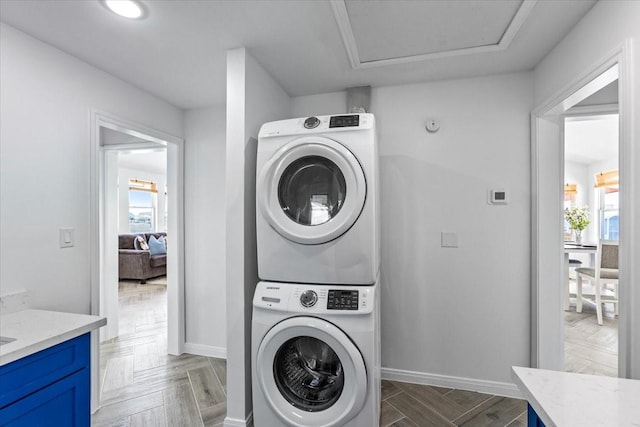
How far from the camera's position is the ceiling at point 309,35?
5.01 ft

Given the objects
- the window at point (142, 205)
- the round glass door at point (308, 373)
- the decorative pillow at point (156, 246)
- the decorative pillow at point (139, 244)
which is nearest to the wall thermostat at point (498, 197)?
the round glass door at point (308, 373)

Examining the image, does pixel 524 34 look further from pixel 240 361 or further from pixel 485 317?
pixel 240 361

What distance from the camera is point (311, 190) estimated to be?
1.73 m

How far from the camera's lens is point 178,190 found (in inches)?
113

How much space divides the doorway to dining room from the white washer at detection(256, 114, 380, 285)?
5.49ft

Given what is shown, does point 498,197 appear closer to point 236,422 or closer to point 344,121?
→ point 344,121

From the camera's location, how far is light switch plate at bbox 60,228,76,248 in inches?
73.1

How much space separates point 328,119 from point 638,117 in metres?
1.34

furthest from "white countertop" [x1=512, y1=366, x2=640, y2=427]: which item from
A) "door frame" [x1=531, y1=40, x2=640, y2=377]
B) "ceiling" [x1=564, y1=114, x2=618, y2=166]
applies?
"ceiling" [x1=564, y1=114, x2=618, y2=166]

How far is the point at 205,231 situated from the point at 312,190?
159 cm

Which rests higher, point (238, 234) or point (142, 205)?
point (142, 205)

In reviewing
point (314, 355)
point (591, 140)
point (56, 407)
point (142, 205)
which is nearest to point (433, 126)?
point (314, 355)

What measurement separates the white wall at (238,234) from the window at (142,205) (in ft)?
24.0

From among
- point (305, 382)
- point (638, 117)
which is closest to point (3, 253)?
point (305, 382)
